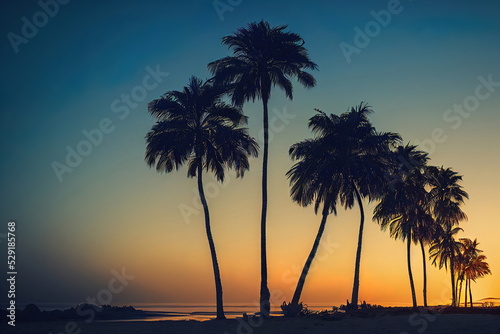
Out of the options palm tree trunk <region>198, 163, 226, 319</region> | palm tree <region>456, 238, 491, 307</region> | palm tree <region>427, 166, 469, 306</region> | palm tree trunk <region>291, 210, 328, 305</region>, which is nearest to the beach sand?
palm tree trunk <region>198, 163, 226, 319</region>

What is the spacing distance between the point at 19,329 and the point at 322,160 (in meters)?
25.3

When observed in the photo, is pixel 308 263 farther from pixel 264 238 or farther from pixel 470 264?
pixel 470 264

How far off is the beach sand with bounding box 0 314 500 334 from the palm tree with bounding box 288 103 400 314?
1192cm

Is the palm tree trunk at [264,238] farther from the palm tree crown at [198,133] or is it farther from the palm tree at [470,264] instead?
the palm tree at [470,264]

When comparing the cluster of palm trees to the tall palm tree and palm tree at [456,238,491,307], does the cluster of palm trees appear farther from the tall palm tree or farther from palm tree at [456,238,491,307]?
palm tree at [456,238,491,307]

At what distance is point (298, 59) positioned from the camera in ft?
126

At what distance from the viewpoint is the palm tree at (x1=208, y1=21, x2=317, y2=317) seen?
38062mm

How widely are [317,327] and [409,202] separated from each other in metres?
30.2

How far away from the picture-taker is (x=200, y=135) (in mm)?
38812

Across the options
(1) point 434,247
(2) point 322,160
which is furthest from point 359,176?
(1) point 434,247

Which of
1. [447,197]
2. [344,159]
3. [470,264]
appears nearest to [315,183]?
[344,159]

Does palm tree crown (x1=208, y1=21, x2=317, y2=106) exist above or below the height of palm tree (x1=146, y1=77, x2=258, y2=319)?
above

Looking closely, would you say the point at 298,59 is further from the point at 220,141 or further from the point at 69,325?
the point at 69,325

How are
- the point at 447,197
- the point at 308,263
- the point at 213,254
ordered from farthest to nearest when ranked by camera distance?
the point at 447,197
the point at 308,263
the point at 213,254
